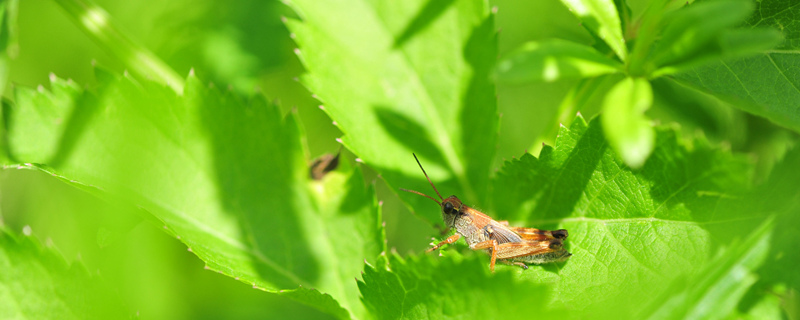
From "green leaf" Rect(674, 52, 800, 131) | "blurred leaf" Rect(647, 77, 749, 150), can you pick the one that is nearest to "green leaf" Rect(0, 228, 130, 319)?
"green leaf" Rect(674, 52, 800, 131)

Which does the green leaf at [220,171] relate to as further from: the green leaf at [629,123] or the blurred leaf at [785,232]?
the blurred leaf at [785,232]

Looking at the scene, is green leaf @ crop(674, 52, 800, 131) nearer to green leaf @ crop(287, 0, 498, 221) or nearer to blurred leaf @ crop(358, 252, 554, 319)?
green leaf @ crop(287, 0, 498, 221)

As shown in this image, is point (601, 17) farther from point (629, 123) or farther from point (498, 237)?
point (498, 237)

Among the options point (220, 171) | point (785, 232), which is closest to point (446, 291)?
point (785, 232)

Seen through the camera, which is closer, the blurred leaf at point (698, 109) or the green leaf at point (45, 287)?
the green leaf at point (45, 287)

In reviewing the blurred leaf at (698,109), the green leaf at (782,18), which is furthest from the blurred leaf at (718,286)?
the blurred leaf at (698,109)

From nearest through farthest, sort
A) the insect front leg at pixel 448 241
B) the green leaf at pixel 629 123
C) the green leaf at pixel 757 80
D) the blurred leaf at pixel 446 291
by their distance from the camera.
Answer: the green leaf at pixel 629 123, the blurred leaf at pixel 446 291, the green leaf at pixel 757 80, the insect front leg at pixel 448 241

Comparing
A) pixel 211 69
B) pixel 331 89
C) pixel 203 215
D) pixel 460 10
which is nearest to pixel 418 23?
pixel 460 10
